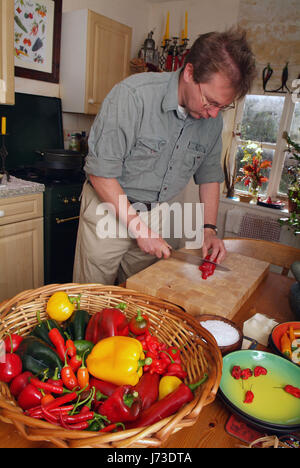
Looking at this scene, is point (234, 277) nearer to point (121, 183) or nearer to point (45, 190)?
point (121, 183)

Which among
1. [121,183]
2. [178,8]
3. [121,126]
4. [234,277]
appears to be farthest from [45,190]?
[178,8]

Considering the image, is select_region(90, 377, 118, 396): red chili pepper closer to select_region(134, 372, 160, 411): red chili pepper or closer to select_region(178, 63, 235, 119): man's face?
select_region(134, 372, 160, 411): red chili pepper

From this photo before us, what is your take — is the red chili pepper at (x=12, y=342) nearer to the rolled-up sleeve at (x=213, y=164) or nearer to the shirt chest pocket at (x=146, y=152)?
the shirt chest pocket at (x=146, y=152)

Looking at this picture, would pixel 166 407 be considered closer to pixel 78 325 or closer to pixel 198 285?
pixel 78 325

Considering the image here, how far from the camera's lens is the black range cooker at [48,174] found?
90.7 inches

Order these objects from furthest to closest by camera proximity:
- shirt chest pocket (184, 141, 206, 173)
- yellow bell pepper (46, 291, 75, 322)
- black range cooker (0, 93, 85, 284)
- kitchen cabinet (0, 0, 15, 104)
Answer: black range cooker (0, 93, 85, 284)
kitchen cabinet (0, 0, 15, 104)
shirt chest pocket (184, 141, 206, 173)
yellow bell pepper (46, 291, 75, 322)

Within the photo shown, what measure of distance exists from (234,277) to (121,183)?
0.59 m

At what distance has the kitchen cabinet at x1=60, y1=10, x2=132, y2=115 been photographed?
2445 mm

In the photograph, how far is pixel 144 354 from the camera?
0.76 m

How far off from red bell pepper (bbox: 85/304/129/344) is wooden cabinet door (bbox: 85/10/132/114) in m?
2.14

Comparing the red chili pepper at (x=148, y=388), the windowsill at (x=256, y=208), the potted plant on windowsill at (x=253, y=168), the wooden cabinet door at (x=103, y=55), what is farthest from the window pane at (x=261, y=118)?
the red chili pepper at (x=148, y=388)

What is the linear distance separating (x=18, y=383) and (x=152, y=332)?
329 mm

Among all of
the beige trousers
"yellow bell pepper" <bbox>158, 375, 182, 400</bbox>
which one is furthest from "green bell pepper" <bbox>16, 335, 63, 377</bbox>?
the beige trousers

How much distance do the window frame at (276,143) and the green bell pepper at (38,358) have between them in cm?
265
